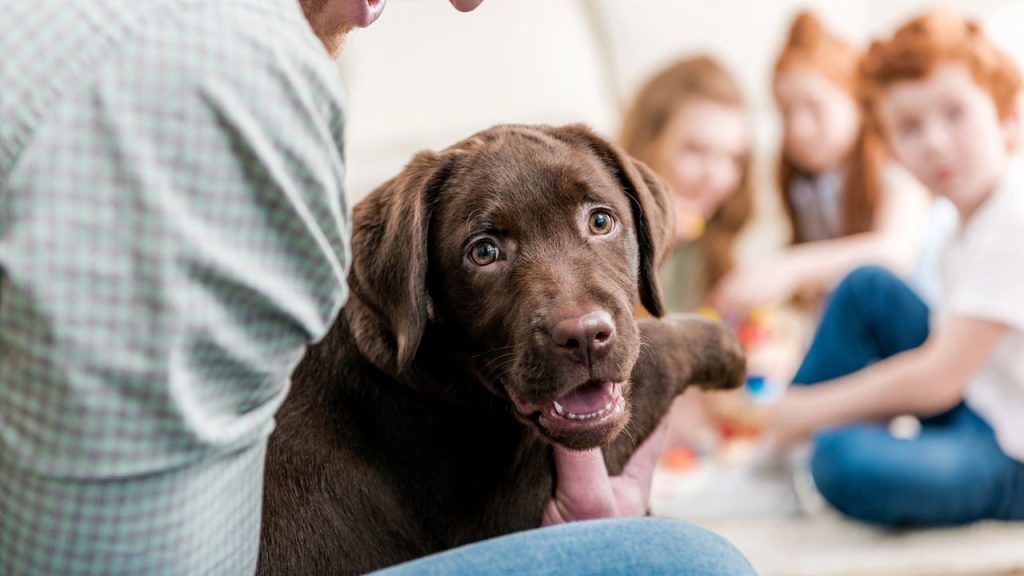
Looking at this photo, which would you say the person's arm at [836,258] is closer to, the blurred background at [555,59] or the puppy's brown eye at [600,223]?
the blurred background at [555,59]

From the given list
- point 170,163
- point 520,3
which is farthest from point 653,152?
point 170,163

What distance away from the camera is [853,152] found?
354 centimetres

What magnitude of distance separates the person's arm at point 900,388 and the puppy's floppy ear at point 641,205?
1.41 m

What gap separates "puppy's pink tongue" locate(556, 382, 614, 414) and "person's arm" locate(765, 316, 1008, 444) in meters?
1.64

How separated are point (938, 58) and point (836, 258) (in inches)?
34.6

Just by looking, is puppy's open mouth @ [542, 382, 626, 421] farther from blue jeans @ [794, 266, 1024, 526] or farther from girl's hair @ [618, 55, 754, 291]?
blue jeans @ [794, 266, 1024, 526]

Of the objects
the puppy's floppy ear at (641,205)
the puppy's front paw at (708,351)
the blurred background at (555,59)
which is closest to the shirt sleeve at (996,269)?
the blurred background at (555,59)

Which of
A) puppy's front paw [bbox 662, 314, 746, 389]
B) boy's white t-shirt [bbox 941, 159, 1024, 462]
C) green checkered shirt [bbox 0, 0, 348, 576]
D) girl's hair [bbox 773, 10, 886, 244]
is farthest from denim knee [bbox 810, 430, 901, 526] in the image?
green checkered shirt [bbox 0, 0, 348, 576]

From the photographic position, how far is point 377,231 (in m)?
1.42

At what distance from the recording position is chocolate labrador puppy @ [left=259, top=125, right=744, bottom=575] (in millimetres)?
1264

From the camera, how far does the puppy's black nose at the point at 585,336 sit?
1210 mm

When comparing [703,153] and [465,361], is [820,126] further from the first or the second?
[465,361]

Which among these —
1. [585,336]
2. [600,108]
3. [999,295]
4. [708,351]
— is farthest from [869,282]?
[585,336]

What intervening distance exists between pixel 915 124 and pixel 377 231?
186cm
